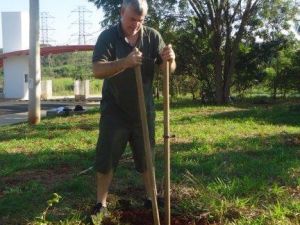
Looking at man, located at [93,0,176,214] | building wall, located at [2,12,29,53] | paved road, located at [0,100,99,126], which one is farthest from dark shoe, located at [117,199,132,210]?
building wall, located at [2,12,29,53]

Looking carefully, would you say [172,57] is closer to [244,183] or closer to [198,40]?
[244,183]

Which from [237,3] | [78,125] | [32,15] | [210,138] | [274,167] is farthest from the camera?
[237,3]

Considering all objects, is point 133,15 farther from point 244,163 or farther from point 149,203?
point 244,163

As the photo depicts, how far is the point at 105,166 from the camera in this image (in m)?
4.34

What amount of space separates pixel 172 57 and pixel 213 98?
17321mm

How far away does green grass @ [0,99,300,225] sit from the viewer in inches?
176

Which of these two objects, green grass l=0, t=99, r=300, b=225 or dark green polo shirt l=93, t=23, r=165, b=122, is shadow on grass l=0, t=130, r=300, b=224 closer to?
green grass l=0, t=99, r=300, b=225

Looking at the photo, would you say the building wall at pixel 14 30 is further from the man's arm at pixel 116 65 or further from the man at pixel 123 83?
the man's arm at pixel 116 65

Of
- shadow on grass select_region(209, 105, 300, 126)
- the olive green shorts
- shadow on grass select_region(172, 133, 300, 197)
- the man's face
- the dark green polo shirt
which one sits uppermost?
the man's face

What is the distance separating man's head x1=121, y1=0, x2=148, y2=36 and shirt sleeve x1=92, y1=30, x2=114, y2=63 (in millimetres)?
151

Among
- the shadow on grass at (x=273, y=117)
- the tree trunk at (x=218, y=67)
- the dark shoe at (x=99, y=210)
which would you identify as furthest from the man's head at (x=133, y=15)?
the tree trunk at (x=218, y=67)

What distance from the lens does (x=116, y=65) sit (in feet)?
12.2

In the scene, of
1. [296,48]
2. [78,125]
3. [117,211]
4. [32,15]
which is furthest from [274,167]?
[296,48]

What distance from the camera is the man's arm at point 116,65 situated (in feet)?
11.7
